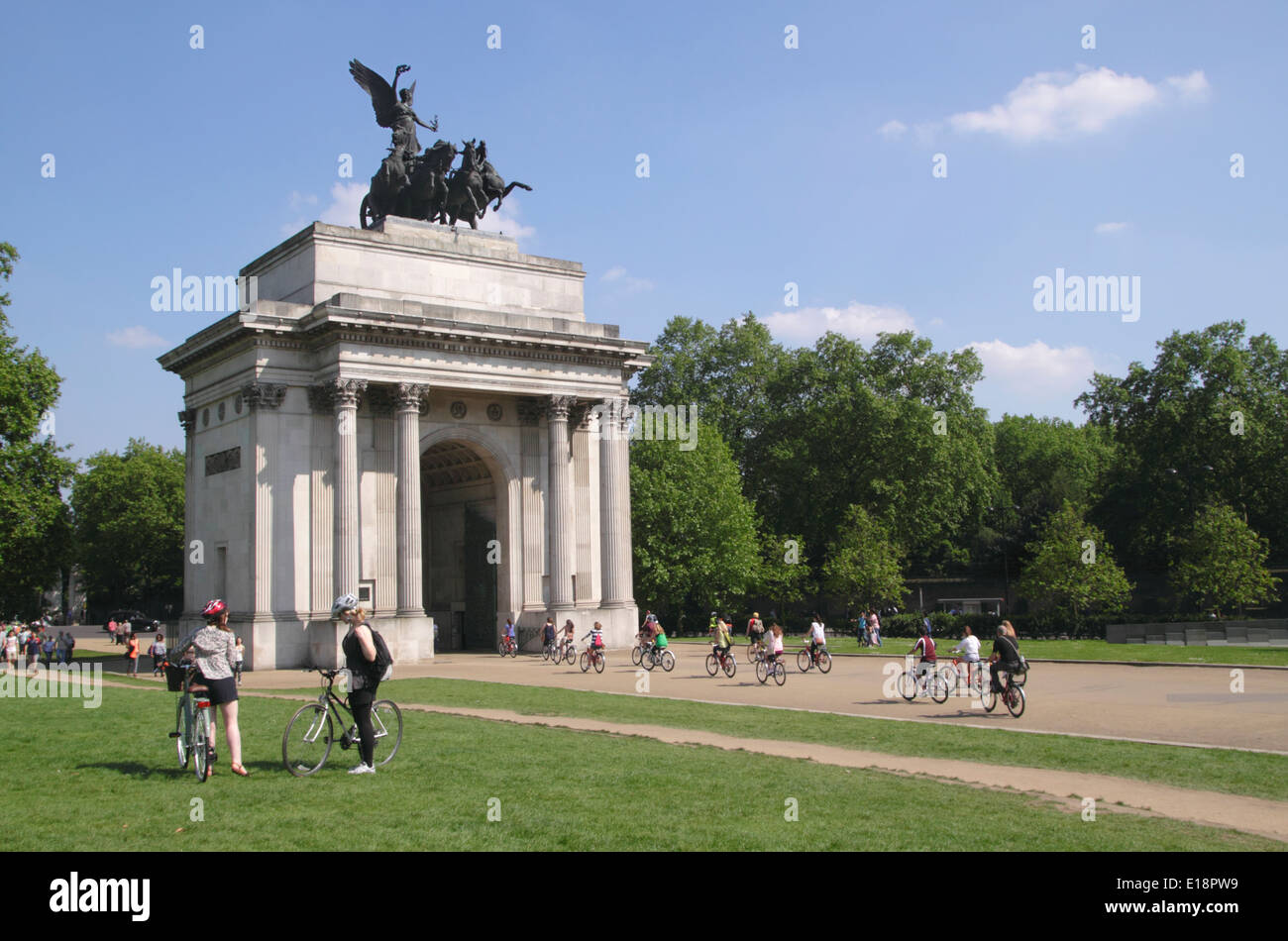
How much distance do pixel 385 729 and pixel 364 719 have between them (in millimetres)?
1047

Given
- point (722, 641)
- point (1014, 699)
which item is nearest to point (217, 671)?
point (1014, 699)

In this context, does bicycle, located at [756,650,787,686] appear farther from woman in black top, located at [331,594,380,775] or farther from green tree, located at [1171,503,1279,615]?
green tree, located at [1171,503,1279,615]

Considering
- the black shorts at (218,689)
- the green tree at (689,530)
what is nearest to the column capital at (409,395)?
the green tree at (689,530)

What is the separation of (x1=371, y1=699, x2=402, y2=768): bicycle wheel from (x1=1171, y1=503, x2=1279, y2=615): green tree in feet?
193

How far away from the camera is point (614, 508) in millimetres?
51312

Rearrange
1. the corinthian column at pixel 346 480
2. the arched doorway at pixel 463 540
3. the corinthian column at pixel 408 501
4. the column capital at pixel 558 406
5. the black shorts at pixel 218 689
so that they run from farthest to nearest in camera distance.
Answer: the arched doorway at pixel 463 540
the column capital at pixel 558 406
the corinthian column at pixel 408 501
the corinthian column at pixel 346 480
the black shorts at pixel 218 689

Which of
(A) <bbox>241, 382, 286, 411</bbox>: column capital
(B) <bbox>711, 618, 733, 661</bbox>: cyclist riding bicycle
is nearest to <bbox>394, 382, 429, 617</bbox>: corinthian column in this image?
(A) <bbox>241, 382, 286, 411</bbox>: column capital

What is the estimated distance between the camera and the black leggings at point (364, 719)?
13.6 m

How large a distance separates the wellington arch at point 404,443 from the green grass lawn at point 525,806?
2809 centimetres

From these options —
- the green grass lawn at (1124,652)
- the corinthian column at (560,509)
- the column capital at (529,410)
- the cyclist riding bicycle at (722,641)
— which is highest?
the column capital at (529,410)

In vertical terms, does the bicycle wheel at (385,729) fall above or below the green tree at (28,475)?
below

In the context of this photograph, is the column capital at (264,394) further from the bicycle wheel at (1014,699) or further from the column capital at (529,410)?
the bicycle wheel at (1014,699)

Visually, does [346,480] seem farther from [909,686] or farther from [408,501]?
[909,686]

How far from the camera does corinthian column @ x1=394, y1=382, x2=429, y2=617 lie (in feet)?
149
